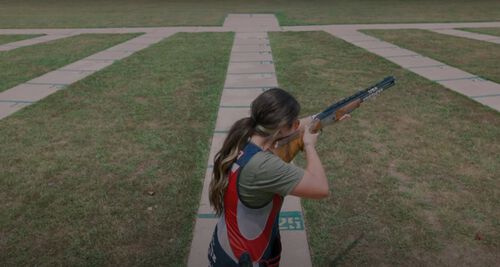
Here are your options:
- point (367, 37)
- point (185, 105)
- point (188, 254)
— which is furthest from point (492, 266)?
point (367, 37)

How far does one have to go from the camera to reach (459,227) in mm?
3879

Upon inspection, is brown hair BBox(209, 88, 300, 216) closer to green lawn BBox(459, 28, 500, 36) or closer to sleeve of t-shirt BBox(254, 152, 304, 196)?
sleeve of t-shirt BBox(254, 152, 304, 196)

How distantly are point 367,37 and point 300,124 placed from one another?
1210 centimetres

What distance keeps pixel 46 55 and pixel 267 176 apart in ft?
37.4

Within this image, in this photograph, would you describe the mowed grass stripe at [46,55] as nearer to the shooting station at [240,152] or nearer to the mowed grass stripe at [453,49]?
the shooting station at [240,152]

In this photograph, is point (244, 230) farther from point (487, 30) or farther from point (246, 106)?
point (487, 30)

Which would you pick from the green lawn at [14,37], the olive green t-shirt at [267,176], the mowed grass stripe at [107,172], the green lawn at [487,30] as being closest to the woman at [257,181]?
the olive green t-shirt at [267,176]

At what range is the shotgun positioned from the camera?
2477 mm

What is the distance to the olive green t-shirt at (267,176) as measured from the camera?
2137mm

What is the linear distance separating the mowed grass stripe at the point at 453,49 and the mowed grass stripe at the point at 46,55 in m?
9.12

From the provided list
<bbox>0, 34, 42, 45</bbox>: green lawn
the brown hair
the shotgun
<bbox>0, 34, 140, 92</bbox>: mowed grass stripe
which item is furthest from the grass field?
the brown hair

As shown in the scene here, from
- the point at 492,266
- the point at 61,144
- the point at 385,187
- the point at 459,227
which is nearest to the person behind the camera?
the point at 492,266

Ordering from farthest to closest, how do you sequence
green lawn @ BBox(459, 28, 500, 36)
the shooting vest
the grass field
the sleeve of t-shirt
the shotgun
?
the grass field < green lawn @ BBox(459, 28, 500, 36) < the shotgun < the shooting vest < the sleeve of t-shirt

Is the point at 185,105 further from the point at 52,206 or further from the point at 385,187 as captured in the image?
the point at 385,187
